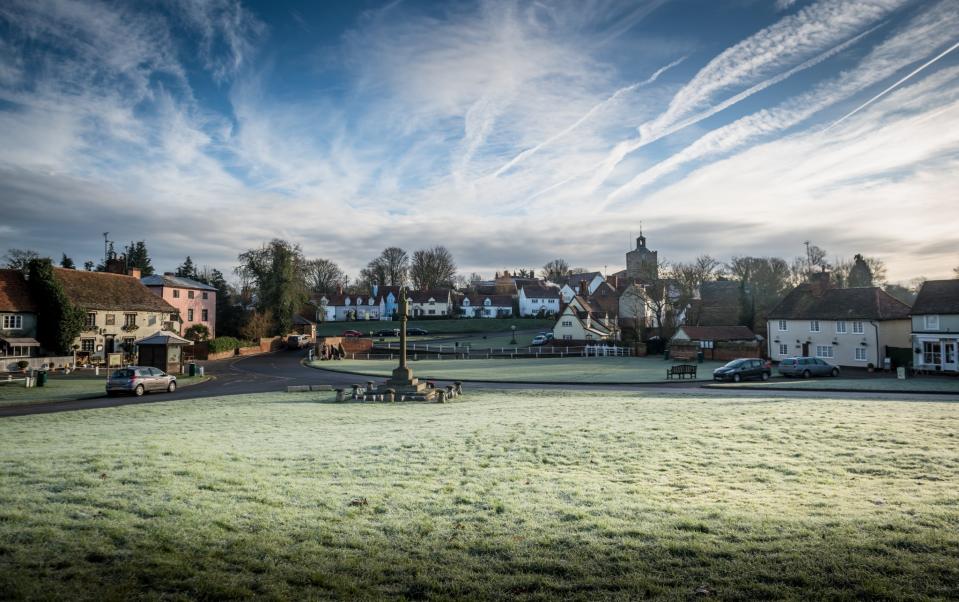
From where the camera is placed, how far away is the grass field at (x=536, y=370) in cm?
3959

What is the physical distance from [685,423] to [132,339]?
58.0 m

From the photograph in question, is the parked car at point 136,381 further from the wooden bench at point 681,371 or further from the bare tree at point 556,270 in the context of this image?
the bare tree at point 556,270

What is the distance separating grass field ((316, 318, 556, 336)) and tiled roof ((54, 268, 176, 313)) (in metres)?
41.6

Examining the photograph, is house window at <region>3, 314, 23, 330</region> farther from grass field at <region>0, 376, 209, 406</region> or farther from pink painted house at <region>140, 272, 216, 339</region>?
pink painted house at <region>140, 272, 216, 339</region>

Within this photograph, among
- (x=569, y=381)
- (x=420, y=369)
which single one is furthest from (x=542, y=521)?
(x=420, y=369)

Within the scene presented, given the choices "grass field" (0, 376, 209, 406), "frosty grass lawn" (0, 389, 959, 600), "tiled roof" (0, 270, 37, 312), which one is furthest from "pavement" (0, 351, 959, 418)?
"tiled roof" (0, 270, 37, 312)

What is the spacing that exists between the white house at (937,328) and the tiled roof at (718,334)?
16459 mm

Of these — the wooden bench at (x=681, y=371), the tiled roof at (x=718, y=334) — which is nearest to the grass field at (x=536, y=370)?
the wooden bench at (x=681, y=371)

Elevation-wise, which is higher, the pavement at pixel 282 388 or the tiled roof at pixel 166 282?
the tiled roof at pixel 166 282

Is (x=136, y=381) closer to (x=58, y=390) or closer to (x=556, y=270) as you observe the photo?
(x=58, y=390)

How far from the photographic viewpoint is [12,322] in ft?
148

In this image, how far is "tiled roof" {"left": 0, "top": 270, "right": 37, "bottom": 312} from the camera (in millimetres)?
45031

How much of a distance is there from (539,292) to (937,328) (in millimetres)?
85905

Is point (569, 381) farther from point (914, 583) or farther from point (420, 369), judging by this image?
point (914, 583)
